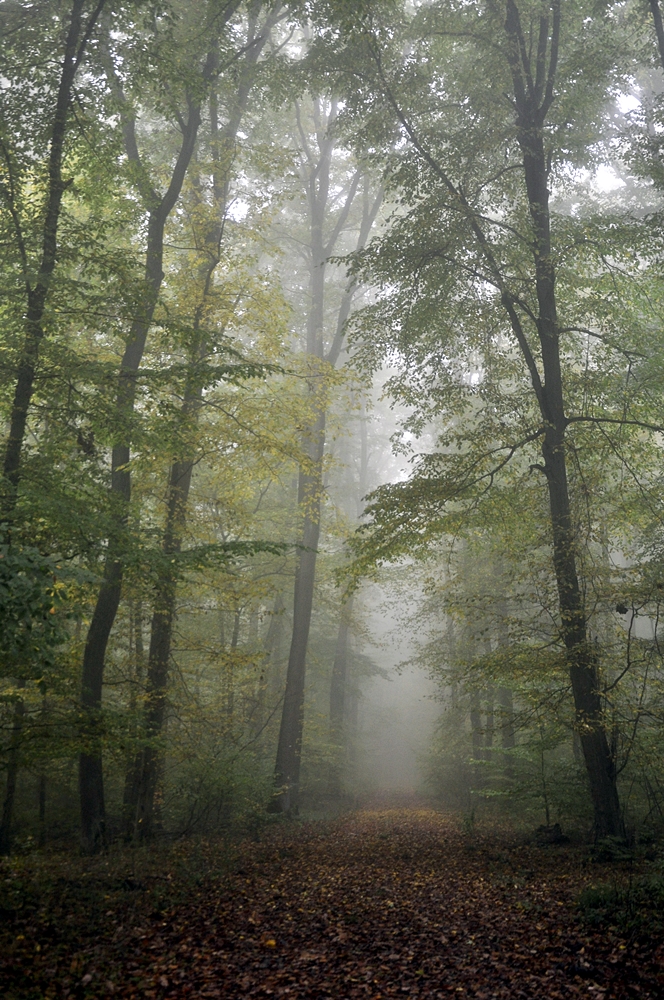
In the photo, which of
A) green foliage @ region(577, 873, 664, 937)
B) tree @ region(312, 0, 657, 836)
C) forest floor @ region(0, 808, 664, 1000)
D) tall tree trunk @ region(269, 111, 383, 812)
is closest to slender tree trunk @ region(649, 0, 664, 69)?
tree @ region(312, 0, 657, 836)

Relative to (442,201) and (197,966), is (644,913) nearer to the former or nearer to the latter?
(197,966)

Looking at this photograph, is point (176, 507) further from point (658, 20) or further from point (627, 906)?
point (658, 20)

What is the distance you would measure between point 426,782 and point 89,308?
18.7m

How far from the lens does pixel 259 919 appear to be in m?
6.50

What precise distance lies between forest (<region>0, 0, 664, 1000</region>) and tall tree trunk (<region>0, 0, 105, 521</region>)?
0.06 m

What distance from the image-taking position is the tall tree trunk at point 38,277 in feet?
24.5

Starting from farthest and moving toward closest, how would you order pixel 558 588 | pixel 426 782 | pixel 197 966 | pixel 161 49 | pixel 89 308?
pixel 426 782 < pixel 161 49 < pixel 558 588 < pixel 89 308 < pixel 197 966

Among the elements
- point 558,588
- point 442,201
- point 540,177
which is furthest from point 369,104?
point 558,588

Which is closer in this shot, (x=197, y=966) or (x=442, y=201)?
(x=197, y=966)

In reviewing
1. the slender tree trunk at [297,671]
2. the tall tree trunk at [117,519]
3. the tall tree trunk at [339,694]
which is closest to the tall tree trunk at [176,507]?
the tall tree trunk at [117,519]

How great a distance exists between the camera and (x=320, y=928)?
251 inches

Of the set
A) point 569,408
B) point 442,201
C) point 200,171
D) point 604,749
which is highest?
point 200,171

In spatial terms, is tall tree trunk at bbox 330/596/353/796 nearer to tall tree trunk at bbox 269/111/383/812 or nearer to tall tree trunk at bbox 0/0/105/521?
tall tree trunk at bbox 269/111/383/812

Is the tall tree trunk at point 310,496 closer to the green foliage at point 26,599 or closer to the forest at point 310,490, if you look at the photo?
the forest at point 310,490
